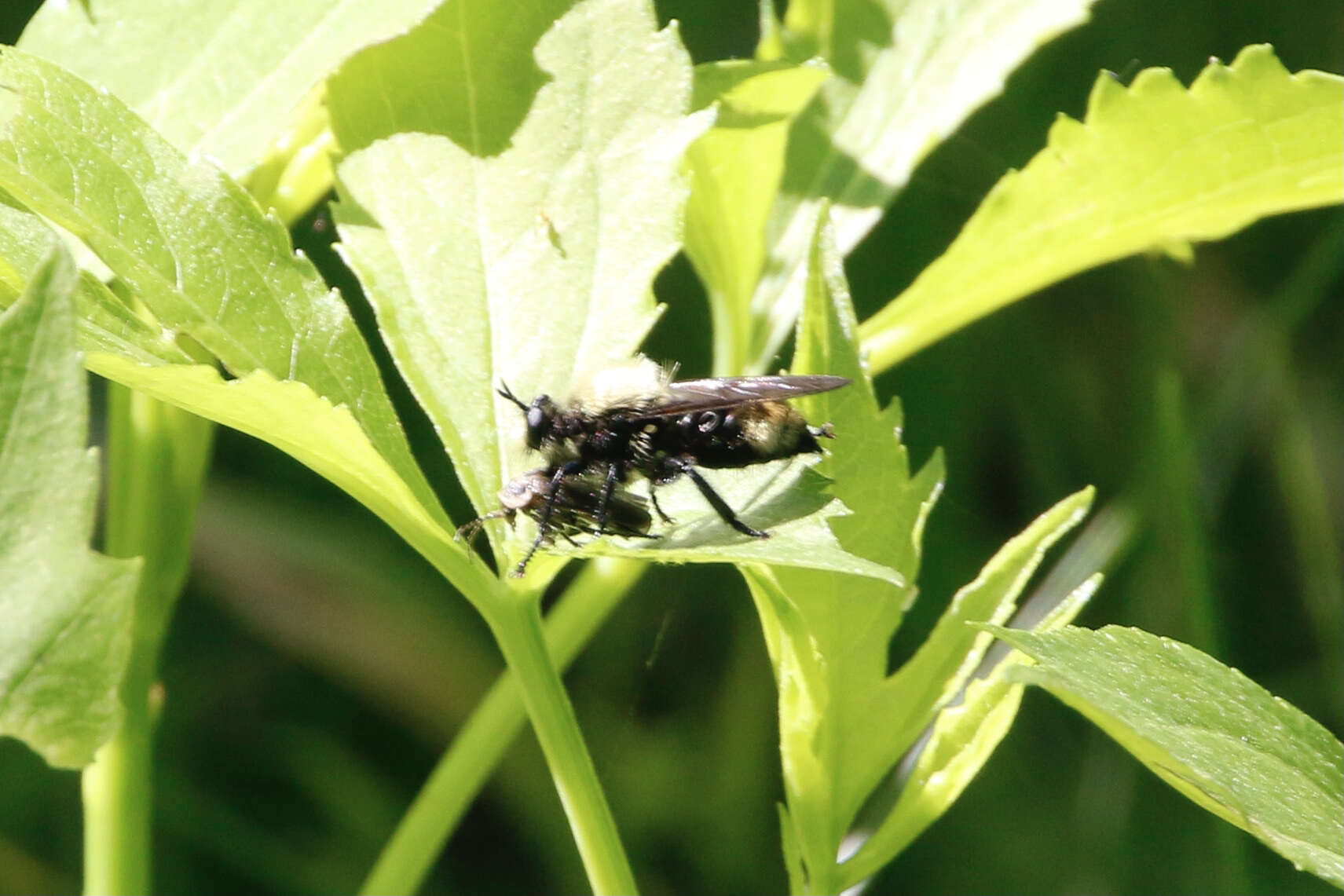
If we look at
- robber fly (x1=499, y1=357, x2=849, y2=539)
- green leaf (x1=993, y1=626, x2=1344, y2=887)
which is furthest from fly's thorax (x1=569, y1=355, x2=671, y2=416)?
green leaf (x1=993, y1=626, x2=1344, y2=887)

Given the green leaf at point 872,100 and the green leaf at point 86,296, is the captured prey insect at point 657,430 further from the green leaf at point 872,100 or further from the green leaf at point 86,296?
the green leaf at point 86,296

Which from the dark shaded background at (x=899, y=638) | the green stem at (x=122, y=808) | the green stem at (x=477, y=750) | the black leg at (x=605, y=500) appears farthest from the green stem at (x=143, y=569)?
the dark shaded background at (x=899, y=638)

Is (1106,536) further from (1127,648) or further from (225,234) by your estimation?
(225,234)

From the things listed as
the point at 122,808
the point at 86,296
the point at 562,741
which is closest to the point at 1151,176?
the point at 562,741

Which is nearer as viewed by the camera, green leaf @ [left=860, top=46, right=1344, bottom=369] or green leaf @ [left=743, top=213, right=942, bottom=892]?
green leaf @ [left=743, top=213, right=942, bottom=892]

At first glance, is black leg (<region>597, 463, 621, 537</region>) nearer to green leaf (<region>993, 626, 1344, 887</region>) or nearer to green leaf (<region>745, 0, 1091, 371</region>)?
green leaf (<region>745, 0, 1091, 371</region>)

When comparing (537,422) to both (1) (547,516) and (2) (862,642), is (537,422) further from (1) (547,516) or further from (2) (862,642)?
(2) (862,642)

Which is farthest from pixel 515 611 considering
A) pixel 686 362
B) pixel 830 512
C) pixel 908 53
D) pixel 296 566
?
pixel 296 566
